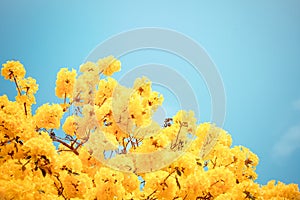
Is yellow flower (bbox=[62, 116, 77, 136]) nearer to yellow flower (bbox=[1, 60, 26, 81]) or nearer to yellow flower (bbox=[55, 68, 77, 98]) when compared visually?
yellow flower (bbox=[55, 68, 77, 98])

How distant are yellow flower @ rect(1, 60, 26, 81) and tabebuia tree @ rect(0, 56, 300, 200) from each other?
2cm

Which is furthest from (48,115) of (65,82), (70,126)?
(65,82)

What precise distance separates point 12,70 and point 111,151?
296 cm

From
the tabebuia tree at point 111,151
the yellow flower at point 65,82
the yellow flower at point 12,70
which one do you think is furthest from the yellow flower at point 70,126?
the yellow flower at point 12,70

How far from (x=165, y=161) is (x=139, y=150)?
1037mm

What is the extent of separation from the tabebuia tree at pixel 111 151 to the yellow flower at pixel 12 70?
0.07 ft

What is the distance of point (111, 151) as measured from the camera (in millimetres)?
6008

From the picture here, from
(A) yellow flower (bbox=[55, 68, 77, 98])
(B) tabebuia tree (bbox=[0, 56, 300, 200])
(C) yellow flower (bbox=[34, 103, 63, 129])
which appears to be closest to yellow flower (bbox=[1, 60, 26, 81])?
(B) tabebuia tree (bbox=[0, 56, 300, 200])

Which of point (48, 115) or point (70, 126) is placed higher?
point (70, 126)

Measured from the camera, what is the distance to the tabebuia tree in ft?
14.0

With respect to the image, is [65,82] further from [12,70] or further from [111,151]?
[111,151]

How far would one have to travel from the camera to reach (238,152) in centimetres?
664

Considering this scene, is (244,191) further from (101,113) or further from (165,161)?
(101,113)

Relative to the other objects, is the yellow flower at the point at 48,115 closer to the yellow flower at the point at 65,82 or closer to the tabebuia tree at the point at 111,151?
the tabebuia tree at the point at 111,151
